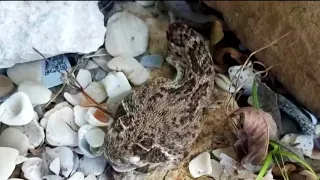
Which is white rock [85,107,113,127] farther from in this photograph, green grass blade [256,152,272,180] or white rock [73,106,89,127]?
green grass blade [256,152,272,180]

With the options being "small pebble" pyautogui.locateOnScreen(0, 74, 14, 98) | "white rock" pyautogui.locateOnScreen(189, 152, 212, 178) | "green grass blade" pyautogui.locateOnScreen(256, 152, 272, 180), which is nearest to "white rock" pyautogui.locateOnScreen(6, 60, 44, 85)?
"small pebble" pyautogui.locateOnScreen(0, 74, 14, 98)

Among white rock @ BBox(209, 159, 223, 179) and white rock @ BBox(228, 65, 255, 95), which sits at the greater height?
white rock @ BBox(228, 65, 255, 95)

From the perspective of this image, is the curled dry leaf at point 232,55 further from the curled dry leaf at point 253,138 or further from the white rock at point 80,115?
the white rock at point 80,115

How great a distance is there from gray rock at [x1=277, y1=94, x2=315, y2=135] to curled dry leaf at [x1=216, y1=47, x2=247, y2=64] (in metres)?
0.12

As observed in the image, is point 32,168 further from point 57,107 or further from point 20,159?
point 57,107

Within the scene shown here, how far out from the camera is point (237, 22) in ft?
4.91

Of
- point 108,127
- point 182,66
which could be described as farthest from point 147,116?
point 182,66

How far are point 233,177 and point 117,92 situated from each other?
322mm

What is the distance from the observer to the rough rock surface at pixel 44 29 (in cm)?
128

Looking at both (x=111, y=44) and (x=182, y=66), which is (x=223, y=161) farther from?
(x=111, y=44)

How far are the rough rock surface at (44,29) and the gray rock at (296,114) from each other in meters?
0.44

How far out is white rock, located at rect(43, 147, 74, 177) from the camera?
1297 mm

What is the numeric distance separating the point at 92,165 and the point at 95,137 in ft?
0.20

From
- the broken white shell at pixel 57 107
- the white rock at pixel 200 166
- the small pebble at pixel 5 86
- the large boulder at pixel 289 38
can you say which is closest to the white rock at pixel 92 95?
the broken white shell at pixel 57 107
